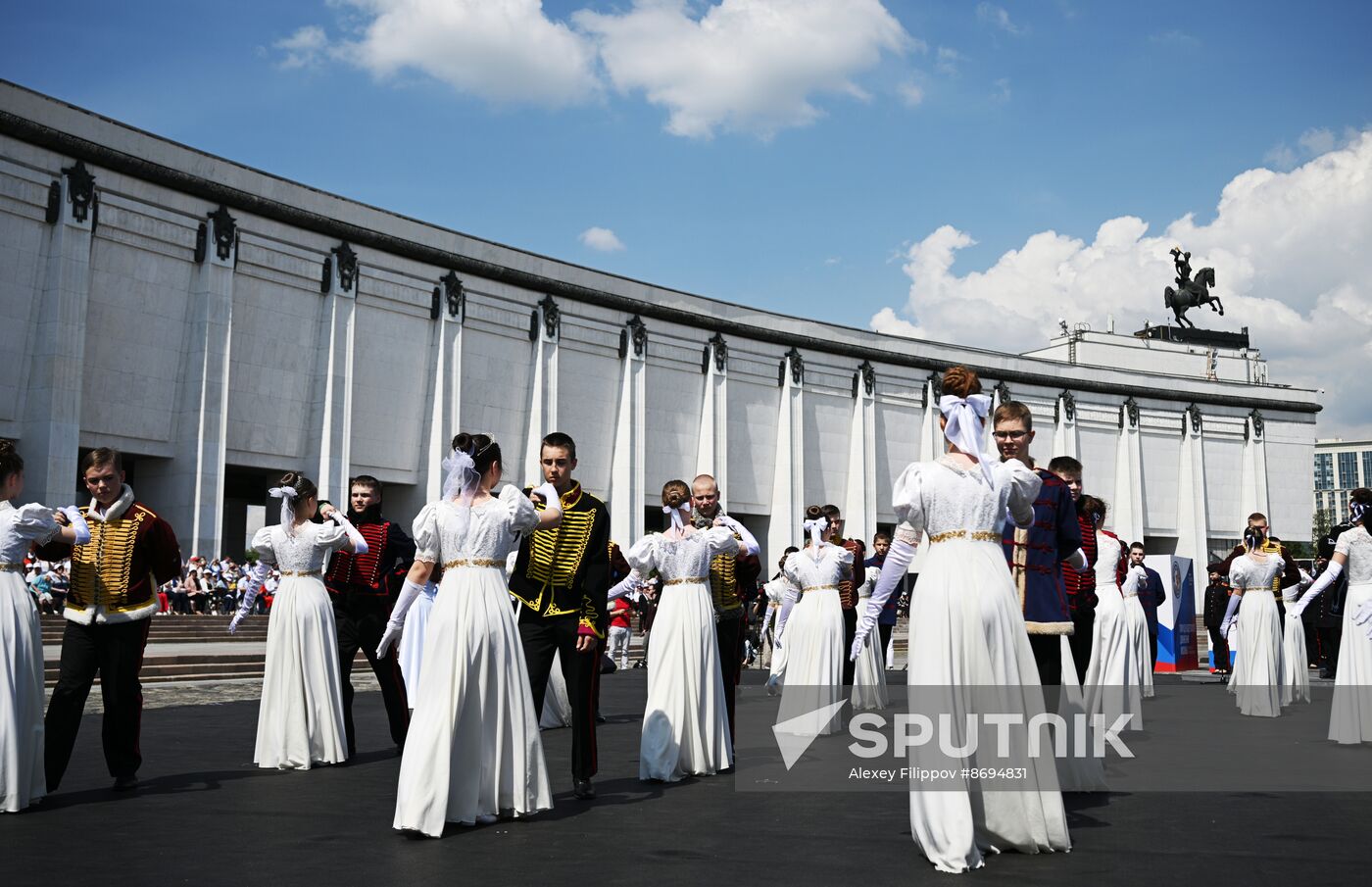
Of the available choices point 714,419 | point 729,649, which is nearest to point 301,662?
point 729,649

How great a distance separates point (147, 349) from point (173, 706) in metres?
20.6

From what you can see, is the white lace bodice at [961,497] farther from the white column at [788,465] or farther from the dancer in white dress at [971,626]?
the white column at [788,465]

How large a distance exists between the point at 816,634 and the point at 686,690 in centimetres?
395

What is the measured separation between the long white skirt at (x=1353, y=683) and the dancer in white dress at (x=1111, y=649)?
1.92 meters


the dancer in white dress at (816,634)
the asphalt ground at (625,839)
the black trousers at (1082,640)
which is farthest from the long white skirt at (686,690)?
the dancer in white dress at (816,634)

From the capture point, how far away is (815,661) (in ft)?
40.4

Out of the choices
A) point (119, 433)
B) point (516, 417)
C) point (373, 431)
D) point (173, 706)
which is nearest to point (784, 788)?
point (173, 706)

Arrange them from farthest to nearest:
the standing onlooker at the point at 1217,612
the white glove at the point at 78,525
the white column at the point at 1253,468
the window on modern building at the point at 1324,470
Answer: the window on modern building at the point at 1324,470, the white column at the point at 1253,468, the standing onlooker at the point at 1217,612, the white glove at the point at 78,525

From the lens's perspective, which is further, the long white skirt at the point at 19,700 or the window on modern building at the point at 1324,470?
the window on modern building at the point at 1324,470

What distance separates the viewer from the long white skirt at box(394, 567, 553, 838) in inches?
245

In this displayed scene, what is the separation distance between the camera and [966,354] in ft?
180

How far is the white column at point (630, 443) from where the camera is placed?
43234 mm

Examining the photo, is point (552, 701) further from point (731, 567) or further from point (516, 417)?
point (516, 417)

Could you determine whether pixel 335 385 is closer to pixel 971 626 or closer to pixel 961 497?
pixel 961 497
